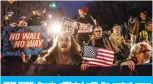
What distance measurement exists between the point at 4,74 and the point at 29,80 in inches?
18.2

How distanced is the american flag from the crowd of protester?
0.06 meters

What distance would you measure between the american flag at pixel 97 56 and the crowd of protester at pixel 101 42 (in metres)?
0.06

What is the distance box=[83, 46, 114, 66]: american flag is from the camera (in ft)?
17.6

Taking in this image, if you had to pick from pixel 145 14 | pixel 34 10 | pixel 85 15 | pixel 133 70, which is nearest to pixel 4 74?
pixel 34 10

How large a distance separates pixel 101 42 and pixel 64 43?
1.84ft

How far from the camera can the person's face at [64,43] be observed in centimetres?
543

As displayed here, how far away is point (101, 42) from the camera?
17.7ft

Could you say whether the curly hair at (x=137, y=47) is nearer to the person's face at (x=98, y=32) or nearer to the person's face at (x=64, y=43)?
the person's face at (x=98, y=32)

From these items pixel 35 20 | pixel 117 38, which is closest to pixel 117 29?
pixel 117 38

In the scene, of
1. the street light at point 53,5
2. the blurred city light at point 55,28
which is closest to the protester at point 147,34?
the blurred city light at point 55,28

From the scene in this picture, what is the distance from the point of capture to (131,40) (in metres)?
5.36

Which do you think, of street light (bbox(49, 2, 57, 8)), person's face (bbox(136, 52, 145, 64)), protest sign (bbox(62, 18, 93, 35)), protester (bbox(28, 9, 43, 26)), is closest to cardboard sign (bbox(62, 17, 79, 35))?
protest sign (bbox(62, 18, 93, 35))

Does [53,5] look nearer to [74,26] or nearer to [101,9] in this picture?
[74,26]

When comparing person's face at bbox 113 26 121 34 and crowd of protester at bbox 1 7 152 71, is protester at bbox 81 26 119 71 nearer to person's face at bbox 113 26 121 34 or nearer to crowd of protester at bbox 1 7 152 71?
crowd of protester at bbox 1 7 152 71
